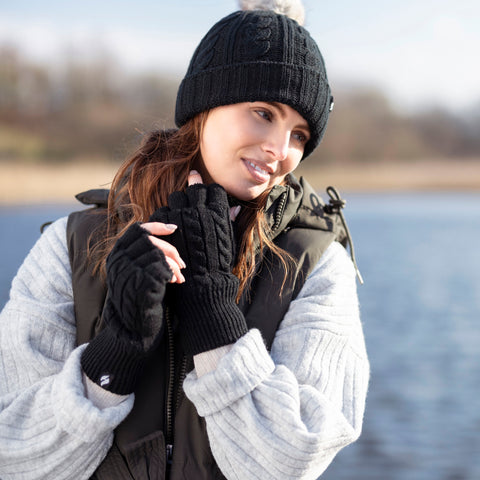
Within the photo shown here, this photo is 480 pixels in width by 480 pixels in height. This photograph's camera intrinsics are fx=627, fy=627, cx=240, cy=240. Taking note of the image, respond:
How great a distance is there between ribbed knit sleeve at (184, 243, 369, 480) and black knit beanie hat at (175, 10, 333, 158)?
1.82ft

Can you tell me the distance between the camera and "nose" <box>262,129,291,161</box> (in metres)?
1.60

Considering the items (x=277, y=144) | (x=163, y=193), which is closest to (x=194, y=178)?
(x=163, y=193)

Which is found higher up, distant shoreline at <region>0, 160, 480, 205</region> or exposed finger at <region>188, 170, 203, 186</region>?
exposed finger at <region>188, 170, 203, 186</region>

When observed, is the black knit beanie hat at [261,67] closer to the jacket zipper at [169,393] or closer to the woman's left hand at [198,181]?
the woman's left hand at [198,181]

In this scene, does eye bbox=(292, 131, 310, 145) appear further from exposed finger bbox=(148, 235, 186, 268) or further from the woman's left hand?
exposed finger bbox=(148, 235, 186, 268)

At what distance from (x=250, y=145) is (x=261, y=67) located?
0.68 feet

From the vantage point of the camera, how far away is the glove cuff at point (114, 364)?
142 cm

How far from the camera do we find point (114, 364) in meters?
1.44

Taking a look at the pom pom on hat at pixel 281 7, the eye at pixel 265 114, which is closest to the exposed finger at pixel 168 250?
the eye at pixel 265 114

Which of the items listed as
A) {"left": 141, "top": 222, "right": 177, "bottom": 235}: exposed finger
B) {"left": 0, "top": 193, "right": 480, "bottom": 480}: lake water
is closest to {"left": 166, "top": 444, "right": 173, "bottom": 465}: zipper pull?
{"left": 141, "top": 222, "right": 177, "bottom": 235}: exposed finger

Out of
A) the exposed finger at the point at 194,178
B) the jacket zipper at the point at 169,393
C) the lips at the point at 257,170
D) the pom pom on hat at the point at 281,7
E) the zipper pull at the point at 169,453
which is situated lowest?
the zipper pull at the point at 169,453

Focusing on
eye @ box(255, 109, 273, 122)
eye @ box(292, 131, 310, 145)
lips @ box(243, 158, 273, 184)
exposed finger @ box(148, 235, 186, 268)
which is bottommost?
exposed finger @ box(148, 235, 186, 268)

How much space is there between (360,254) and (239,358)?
10412 mm

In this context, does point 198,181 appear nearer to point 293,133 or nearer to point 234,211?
point 234,211
